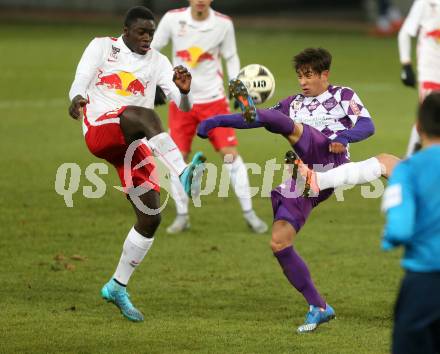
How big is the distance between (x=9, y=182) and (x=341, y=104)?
7.22 m

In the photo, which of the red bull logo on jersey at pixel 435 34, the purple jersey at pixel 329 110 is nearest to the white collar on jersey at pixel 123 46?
the purple jersey at pixel 329 110

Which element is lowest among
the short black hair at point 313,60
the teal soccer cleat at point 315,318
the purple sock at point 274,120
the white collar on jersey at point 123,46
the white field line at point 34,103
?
the white field line at point 34,103

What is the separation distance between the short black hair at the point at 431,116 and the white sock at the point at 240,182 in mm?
6902

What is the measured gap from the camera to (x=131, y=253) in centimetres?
890

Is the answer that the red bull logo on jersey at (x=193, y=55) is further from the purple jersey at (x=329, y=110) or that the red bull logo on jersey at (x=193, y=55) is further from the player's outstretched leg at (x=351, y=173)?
the player's outstretched leg at (x=351, y=173)

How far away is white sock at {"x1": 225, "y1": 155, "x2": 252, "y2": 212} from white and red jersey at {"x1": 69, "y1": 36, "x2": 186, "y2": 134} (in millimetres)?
3709

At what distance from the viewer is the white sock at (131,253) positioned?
350 inches

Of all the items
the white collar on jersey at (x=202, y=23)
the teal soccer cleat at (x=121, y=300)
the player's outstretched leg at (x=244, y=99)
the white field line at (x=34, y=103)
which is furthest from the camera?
the white field line at (x=34, y=103)

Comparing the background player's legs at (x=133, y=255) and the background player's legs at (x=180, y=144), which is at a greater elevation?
the background player's legs at (x=133, y=255)

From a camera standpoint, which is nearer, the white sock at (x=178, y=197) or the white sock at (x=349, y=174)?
the white sock at (x=349, y=174)

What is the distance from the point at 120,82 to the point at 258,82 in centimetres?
110

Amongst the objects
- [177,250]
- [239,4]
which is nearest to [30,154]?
[177,250]

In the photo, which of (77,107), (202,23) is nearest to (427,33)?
(202,23)

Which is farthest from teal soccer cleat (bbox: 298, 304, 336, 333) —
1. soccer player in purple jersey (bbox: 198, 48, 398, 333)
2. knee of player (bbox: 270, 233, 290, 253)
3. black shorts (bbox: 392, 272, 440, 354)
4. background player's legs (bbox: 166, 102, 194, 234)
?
background player's legs (bbox: 166, 102, 194, 234)
